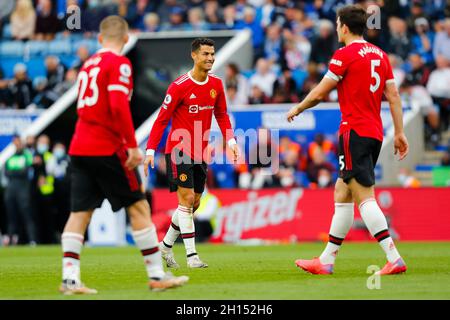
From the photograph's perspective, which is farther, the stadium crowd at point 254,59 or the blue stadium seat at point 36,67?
the blue stadium seat at point 36,67

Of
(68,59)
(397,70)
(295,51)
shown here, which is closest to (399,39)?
(397,70)

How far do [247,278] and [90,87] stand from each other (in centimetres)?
278

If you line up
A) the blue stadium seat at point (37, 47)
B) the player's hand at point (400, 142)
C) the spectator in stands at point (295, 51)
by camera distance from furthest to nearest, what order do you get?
1. the blue stadium seat at point (37, 47)
2. the spectator in stands at point (295, 51)
3. the player's hand at point (400, 142)

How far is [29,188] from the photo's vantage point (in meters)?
22.6

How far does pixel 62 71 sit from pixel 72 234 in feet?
59.8

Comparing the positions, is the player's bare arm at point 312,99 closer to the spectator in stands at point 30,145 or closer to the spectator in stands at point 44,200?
the spectator in stands at point 44,200

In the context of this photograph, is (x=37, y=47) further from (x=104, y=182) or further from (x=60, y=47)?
(x=104, y=182)

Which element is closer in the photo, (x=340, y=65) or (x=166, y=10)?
(x=340, y=65)

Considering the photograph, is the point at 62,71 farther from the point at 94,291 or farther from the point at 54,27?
the point at 94,291

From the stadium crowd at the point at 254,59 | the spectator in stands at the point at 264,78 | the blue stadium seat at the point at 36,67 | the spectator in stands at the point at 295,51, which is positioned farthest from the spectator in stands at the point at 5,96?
the spectator in stands at the point at 295,51

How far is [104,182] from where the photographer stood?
29.4 ft

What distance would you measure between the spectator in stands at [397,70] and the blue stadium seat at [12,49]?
35.1ft

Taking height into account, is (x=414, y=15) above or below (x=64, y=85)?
above

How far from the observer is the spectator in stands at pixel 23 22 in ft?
93.7
